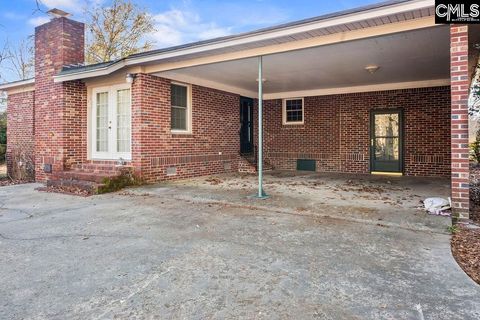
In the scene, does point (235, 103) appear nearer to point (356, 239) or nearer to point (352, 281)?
point (356, 239)

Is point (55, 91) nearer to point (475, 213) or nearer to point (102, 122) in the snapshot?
point (102, 122)

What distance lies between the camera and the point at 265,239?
3801 millimetres

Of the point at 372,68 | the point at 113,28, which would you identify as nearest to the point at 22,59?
the point at 113,28

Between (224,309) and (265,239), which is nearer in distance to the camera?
(224,309)

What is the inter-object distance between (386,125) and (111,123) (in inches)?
337

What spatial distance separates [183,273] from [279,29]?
4457mm

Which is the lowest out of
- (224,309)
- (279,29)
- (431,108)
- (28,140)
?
(224,309)

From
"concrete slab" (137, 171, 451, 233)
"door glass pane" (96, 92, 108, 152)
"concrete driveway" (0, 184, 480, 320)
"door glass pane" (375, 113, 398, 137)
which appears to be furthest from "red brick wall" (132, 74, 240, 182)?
"door glass pane" (375, 113, 398, 137)

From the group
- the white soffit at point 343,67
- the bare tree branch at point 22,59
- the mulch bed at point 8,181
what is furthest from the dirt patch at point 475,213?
the bare tree branch at point 22,59

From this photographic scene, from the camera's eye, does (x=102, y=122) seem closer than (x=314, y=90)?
Yes

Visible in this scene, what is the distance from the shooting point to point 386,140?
35.6 feet

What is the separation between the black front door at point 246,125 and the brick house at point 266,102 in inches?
2.4

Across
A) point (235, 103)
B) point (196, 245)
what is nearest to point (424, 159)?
point (235, 103)

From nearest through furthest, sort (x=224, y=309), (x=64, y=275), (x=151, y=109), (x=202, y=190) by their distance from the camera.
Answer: (x=224, y=309), (x=64, y=275), (x=202, y=190), (x=151, y=109)
